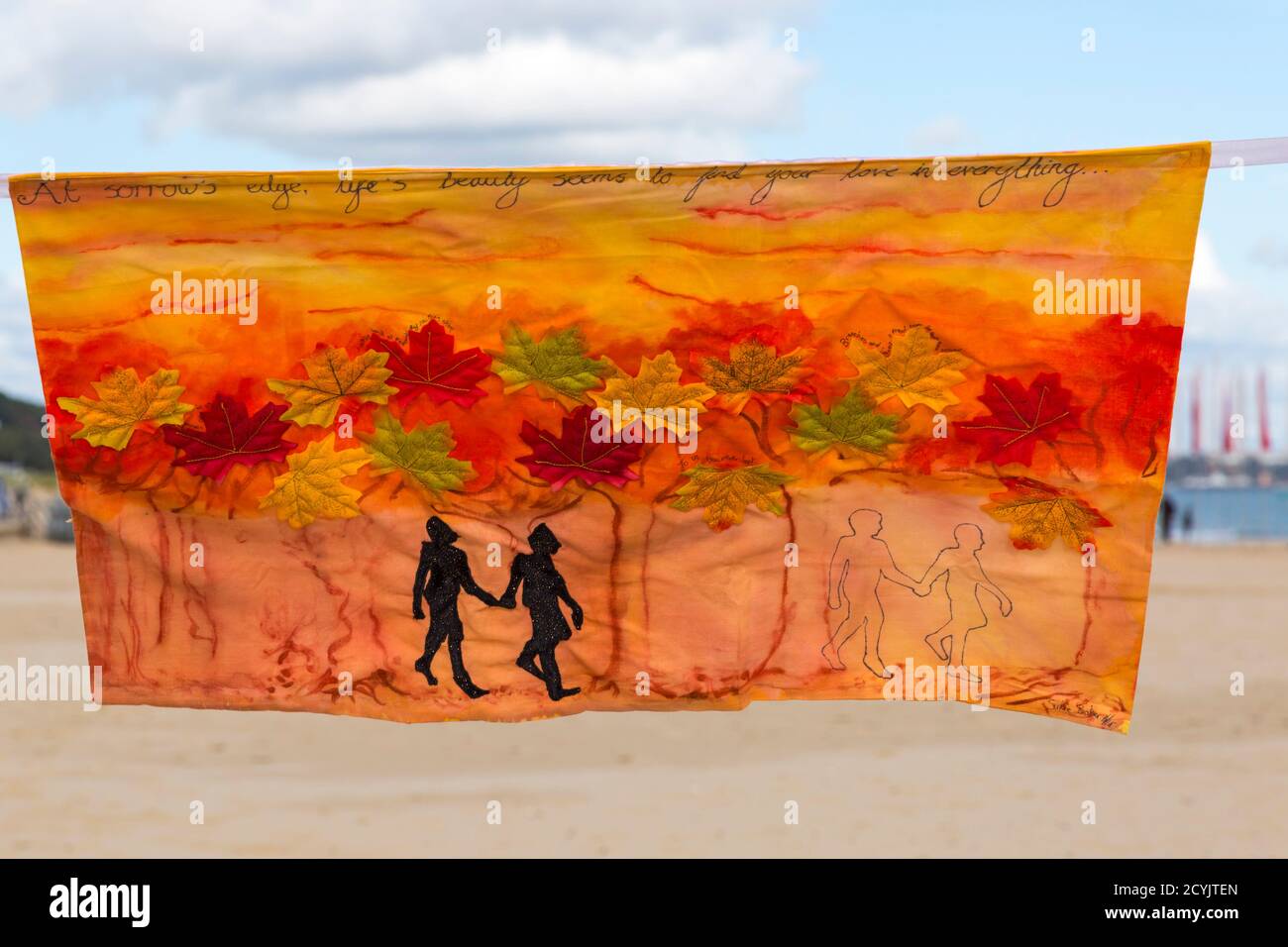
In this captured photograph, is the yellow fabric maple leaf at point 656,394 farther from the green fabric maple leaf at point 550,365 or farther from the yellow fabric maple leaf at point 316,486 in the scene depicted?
the yellow fabric maple leaf at point 316,486

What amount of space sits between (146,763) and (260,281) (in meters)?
4.62

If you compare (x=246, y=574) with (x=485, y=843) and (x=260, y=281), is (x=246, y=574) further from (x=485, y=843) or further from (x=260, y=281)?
(x=485, y=843)

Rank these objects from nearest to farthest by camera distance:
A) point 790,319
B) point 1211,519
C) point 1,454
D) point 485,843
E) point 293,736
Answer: point 790,319 < point 485,843 < point 293,736 < point 1,454 < point 1211,519

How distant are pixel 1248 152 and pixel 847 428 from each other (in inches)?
66.0

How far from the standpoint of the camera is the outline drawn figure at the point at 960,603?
533 cm

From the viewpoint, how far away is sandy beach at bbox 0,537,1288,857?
24.3ft

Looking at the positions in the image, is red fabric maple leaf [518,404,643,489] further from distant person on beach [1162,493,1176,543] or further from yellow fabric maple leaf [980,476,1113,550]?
distant person on beach [1162,493,1176,543]

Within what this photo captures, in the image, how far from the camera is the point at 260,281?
209 inches

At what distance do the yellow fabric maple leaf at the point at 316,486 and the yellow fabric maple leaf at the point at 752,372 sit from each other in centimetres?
132

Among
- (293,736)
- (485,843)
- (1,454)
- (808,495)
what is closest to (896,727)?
(485,843)

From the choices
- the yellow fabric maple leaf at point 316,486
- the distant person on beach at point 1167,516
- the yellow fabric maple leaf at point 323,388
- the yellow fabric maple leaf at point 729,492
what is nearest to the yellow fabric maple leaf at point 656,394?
the yellow fabric maple leaf at point 729,492

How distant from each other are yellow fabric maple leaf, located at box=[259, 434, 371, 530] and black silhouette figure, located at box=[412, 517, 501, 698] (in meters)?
0.32

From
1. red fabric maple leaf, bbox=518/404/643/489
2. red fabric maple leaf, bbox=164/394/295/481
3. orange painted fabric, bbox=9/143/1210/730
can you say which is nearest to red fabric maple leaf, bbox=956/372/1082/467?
orange painted fabric, bbox=9/143/1210/730

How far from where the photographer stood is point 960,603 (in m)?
5.35
